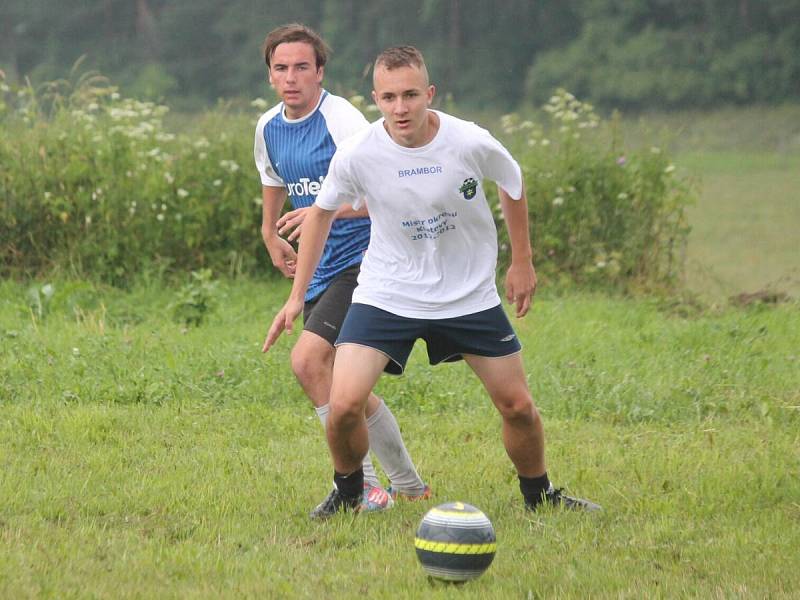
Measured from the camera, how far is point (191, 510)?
233 inches

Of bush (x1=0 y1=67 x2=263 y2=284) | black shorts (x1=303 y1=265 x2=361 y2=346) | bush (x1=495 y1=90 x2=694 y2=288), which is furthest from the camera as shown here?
bush (x1=495 y1=90 x2=694 y2=288)

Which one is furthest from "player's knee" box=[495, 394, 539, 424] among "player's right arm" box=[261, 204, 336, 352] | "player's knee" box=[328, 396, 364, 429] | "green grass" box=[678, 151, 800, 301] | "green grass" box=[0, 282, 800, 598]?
"green grass" box=[678, 151, 800, 301]

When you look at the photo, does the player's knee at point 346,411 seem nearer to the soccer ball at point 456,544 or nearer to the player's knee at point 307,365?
the player's knee at point 307,365

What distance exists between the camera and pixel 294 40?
6.23 m

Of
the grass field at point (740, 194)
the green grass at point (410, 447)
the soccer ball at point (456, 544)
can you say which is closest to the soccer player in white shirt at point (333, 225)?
the green grass at point (410, 447)

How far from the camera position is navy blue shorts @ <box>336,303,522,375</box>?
5555 millimetres

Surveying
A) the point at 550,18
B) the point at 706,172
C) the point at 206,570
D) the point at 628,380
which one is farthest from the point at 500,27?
the point at 206,570

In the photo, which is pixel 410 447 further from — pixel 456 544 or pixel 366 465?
pixel 456 544

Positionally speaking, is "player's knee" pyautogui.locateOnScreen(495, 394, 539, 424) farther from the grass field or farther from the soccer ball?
the grass field

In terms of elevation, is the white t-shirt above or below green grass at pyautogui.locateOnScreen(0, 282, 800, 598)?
above

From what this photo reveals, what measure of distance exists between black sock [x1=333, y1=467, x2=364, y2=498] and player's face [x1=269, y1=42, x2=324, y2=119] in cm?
168

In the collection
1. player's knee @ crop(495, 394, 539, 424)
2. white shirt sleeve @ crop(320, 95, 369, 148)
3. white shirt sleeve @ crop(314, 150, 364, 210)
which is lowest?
player's knee @ crop(495, 394, 539, 424)

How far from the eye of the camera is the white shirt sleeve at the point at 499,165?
5457 millimetres

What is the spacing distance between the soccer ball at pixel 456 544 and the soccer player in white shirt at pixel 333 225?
1143mm
